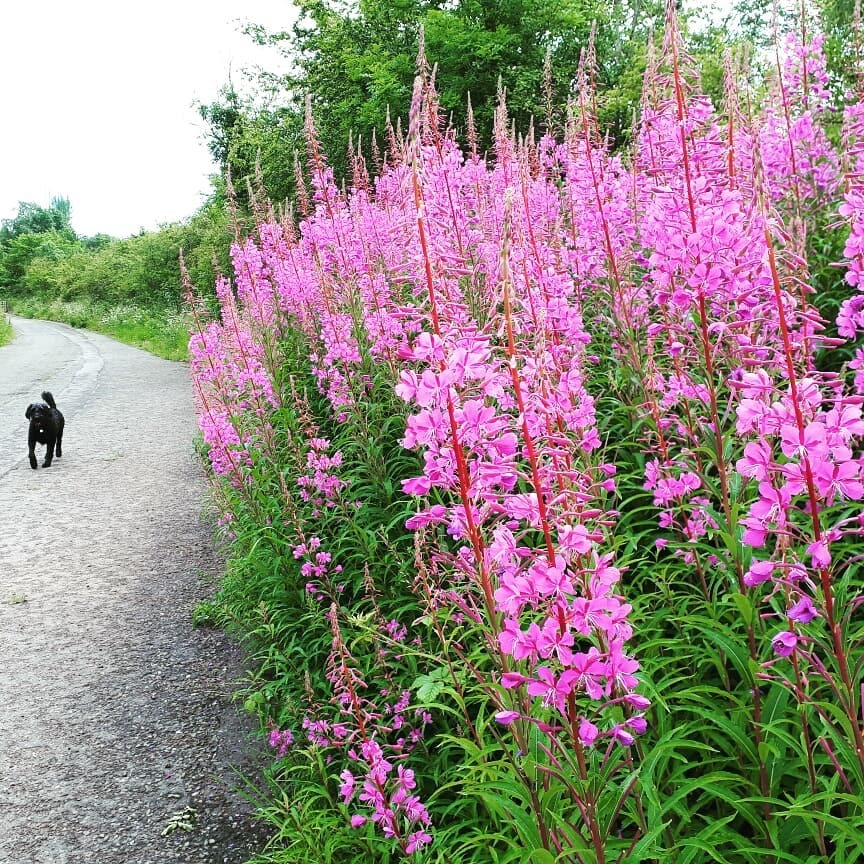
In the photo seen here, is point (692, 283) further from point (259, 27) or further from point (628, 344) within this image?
point (259, 27)

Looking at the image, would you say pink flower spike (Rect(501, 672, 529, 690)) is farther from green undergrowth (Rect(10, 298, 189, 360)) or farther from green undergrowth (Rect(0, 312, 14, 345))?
green undergrowth (Rect(0, 312, 14, 345))

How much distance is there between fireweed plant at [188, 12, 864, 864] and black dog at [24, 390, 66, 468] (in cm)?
562

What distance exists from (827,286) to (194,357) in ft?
17.9

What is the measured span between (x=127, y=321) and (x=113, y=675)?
99.5 ft

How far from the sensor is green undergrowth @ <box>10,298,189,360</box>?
2338 centimetres

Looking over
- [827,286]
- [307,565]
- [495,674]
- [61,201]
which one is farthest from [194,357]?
[61,201]

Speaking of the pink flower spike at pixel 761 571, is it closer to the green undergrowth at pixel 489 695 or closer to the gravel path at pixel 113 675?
the green undergrowth at pixel 489 695

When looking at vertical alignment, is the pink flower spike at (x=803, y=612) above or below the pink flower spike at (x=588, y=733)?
above

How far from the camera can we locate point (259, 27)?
21422mm

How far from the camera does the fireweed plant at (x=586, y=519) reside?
1.52 meters

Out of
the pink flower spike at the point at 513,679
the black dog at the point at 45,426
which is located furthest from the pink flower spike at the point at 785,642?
the black dog at the point at 45,426

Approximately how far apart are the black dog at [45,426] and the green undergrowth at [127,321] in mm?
10336

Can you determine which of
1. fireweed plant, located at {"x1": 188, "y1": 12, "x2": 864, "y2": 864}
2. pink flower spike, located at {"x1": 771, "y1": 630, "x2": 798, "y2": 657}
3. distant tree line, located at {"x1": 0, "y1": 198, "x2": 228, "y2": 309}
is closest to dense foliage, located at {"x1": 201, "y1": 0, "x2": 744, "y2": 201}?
distant tree line, located at {"x1": 0, "y1": 198, "x2": 228, "y2": 309}

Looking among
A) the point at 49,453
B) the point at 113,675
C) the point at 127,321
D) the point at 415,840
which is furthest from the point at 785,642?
the point at 127,321
